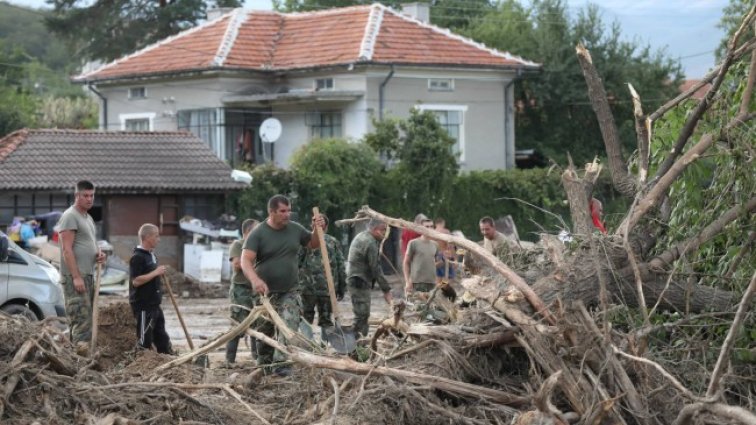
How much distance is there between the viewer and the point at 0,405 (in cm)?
904

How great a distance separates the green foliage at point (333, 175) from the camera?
2962 cm

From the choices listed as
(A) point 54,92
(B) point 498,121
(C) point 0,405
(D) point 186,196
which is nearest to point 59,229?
(C) point 0,405

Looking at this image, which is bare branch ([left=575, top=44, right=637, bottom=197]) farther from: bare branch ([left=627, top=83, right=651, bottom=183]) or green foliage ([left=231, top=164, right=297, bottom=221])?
green foliage ([left=231, top=164, right=297, bottom=221])

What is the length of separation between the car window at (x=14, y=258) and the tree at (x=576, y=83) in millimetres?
26400

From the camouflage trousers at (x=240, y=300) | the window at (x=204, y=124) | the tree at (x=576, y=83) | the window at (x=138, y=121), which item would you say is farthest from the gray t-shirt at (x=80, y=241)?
the tree at (x=576, y=83)

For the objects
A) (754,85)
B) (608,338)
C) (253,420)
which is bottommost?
(253,420)

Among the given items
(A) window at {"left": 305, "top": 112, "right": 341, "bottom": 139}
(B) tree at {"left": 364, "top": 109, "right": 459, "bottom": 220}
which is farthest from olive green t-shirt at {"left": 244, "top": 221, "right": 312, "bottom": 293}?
(A) window at {"left": 305, "top": 112, "right": 341, "bottom": 139}

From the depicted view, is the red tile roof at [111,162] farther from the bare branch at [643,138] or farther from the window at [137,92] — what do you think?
the bare branch at [643,138]

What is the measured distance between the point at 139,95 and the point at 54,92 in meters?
35.7

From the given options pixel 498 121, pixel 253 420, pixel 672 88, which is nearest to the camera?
pixel 253 420

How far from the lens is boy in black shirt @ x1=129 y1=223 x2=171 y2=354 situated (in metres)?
12.7

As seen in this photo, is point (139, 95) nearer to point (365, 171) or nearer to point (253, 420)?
point (365, 171)

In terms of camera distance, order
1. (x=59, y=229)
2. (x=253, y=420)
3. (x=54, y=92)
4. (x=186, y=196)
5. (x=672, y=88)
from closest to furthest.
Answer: (x=253, y=420)
(x=59, y=229)
(x=186, y=196)
(x=672, y=88)
(x=54, y=92)

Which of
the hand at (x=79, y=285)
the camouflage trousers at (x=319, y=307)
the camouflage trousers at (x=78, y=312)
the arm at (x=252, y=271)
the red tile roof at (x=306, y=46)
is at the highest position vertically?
the red tile roof at (x=306, y=46)
